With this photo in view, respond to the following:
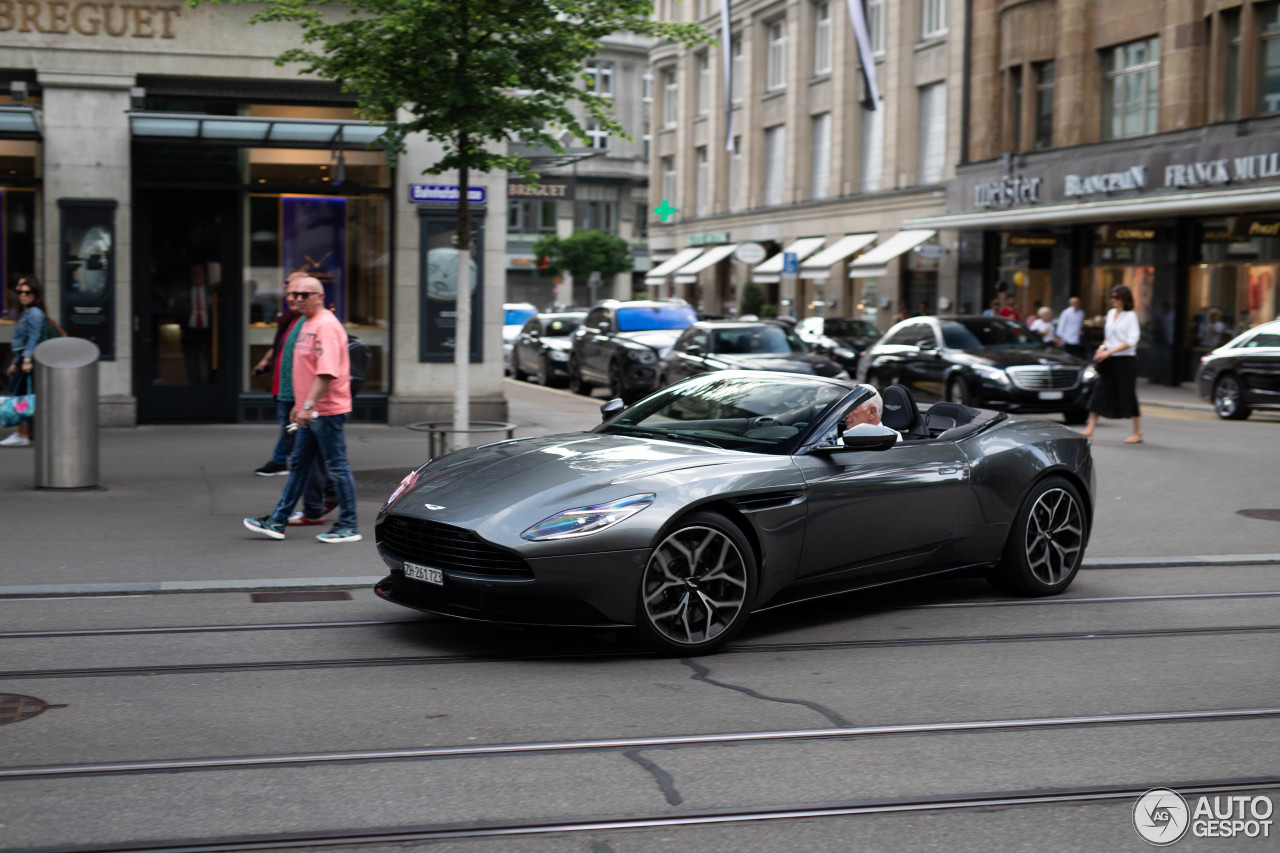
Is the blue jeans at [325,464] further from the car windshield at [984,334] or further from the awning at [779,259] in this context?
the awning at [779,259]

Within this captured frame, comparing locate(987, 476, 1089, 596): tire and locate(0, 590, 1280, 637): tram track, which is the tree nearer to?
locate(0, 590, 1280, 637): tram track

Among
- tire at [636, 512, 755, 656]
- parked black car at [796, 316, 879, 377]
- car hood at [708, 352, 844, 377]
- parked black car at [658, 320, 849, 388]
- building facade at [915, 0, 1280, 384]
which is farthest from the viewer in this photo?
parked black car at [796, 316, 879, 377]

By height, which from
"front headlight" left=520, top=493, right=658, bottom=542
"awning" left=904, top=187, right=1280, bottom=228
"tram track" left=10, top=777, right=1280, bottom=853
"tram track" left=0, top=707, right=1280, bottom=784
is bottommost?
"tram track" left=0, top=707, right=1280, bottom=784

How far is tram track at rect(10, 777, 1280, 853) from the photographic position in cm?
402

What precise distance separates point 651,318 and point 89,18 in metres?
11.6

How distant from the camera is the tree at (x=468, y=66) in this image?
37.7 feet

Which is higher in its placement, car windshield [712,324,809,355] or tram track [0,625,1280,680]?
car windshield [712,324,809,355]

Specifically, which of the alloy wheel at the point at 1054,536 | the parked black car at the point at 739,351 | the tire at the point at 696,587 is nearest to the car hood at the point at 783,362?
the parked black car at the point at 739,351

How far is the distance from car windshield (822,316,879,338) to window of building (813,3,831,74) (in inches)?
659

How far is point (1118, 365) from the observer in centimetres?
1736

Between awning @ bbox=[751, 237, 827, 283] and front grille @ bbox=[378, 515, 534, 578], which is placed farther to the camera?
awning @ bbox=[751, 237, 827, 283]

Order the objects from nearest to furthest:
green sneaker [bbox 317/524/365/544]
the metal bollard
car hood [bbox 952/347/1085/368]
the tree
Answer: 1. green sneaker [bbox 317/524/365/544]
2. the tree
3. the metal bollard
4. car hood [bbox 952/347/1085/368]

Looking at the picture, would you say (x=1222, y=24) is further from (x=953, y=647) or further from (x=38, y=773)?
(x=38, y=773)

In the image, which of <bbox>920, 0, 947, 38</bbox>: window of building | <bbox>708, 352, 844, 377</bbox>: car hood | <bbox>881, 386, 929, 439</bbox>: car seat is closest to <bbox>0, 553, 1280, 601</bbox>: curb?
<bbox>881, 386, 929, 439</bbox>: car seat
